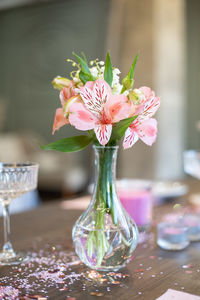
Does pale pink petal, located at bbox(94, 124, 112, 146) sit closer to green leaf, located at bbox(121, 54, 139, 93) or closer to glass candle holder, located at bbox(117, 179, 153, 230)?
green leaf, located at bbox(121, 54, 139, 93)

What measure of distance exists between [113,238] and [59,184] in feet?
11.8

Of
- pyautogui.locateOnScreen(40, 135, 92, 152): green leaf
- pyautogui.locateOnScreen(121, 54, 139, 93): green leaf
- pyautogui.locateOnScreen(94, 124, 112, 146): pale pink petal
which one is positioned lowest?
pyautogui.locateOnScreen(40, 135, 92, 152): green leaf

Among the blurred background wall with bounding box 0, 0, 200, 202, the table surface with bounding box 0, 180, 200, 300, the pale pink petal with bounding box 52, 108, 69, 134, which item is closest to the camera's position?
the table surface with bounding box 0, 180, 200, 300

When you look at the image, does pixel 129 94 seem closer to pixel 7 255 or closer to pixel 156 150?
pixel 7 255

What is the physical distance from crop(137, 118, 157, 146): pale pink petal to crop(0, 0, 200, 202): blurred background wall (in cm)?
262

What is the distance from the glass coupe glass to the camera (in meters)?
0.81

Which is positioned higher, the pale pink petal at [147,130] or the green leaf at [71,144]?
the pale pink petal at [147,130]

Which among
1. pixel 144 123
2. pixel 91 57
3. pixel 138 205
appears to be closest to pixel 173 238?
pixel 138 205

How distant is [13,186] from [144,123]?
32cm

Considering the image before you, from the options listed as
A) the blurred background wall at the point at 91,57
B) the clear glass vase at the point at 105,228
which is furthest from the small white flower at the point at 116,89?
the blurred background wall at the point at 91,57

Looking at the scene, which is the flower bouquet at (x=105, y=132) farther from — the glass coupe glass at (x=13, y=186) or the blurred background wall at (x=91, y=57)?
the blurred background wall at (x=91, y=57)

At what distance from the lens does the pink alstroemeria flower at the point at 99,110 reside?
66 centimetres

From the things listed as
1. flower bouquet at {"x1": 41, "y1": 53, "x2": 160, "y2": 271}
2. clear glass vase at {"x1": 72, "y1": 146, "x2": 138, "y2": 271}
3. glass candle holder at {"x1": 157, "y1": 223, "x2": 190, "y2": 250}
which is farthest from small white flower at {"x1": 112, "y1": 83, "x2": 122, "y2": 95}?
glass candle holder at {"x1": 157, "y1": 223, "x2": 190, "y2": 250}

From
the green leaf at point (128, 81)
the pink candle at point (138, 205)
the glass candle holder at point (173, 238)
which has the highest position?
the green leaf at point (128, 81)
